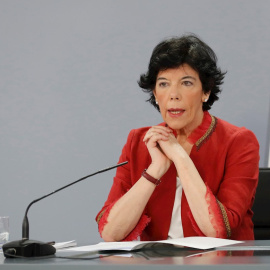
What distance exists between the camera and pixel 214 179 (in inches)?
72.6

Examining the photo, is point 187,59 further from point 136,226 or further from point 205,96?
point 136,226

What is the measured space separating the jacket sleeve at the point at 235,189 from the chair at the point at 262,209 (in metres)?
0.14

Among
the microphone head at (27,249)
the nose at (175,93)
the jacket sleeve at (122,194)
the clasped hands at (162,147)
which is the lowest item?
the microphone head at (27,249)

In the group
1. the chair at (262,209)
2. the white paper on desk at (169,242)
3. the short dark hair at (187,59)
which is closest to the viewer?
the white paper on desk at (169,242)

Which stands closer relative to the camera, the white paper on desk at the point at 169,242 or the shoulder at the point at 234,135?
the white paper on desk at the point at 169,242

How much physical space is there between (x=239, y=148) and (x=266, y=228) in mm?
348

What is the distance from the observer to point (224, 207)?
5.59 ft

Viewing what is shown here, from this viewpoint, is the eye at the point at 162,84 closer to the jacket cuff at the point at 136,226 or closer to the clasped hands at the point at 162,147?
the clasped hands at the point at 162,147

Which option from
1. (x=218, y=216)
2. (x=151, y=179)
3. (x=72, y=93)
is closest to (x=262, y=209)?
(x=218, y=216)

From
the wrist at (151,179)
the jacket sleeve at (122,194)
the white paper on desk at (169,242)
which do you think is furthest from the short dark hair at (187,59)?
the white paper on desk at (169,242)

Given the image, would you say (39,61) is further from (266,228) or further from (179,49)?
(266,228)

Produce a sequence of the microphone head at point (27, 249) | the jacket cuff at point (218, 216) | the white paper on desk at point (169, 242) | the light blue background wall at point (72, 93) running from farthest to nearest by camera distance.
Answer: the light blue background wall at point (72, 93), the jacket cuff at point (218, 216), the white paper on desk at point (169, 242), the microphone head at point (27, 249)

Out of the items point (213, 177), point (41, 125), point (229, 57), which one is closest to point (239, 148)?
point (213, 177)

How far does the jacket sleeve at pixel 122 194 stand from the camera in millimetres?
1802
